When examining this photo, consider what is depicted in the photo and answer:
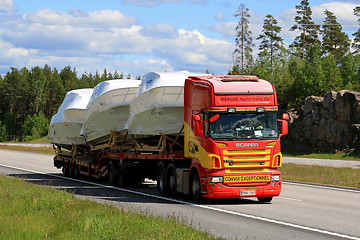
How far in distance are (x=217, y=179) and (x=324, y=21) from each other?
86928 millimetres

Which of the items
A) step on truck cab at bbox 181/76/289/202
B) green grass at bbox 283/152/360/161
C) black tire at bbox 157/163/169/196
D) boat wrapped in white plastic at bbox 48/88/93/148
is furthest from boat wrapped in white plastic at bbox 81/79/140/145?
green grass at bbox 283/152/360/161

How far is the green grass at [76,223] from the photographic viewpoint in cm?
982

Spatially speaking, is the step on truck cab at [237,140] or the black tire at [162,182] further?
the black tire at [162,182]

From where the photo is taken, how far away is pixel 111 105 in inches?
955

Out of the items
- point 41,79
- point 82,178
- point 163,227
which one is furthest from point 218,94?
point 41,79

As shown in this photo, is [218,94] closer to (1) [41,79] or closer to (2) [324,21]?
(2) [324,21]

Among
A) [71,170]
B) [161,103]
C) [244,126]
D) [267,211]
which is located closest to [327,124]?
[71,170]

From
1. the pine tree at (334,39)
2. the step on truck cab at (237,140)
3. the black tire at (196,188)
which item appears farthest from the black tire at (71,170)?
the pine tree at (334,39)

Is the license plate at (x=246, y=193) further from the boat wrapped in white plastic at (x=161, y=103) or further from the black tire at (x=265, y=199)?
the boat wrapped in white plastic at (x=161, y=103)

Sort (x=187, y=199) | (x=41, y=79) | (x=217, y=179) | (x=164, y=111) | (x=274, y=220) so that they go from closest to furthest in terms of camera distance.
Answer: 1. (x=274, y=220)
2. (x=217, y=179)
3. (x=187, y=199)
4. (x=164, y=111)
5. (x=41, y=79)

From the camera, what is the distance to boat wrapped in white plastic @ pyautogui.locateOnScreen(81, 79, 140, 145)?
78.5 feet

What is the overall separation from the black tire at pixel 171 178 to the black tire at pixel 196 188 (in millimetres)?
1176

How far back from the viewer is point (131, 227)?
1061cm

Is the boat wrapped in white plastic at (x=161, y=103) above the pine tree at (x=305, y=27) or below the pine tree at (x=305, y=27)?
below
